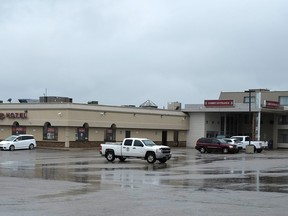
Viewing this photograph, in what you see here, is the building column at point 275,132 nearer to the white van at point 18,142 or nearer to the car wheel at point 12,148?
the white van at point 18,142

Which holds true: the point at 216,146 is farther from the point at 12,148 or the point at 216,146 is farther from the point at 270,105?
the point at 12,148

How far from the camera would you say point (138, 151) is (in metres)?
36.6

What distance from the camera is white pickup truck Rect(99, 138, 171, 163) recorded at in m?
36.0

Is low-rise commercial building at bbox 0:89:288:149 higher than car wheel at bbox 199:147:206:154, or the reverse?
low-rise commercial building at bbox 0:89:288:149

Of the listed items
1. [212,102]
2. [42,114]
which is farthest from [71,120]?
[212,102]

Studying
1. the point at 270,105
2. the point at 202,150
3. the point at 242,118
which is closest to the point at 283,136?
the point at 242,118

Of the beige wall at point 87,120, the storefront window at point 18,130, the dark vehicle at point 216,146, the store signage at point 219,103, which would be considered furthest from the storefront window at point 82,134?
the store signage at point 219,103

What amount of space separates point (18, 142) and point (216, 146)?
20.5 meters

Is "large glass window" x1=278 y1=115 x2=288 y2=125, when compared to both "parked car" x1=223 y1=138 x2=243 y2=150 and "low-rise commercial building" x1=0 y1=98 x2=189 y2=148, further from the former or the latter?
"low-rise commercial building" x1=0 y1=98 x2=189 y2=148

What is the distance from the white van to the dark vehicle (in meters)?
17.8

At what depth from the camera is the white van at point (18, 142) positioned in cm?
5272

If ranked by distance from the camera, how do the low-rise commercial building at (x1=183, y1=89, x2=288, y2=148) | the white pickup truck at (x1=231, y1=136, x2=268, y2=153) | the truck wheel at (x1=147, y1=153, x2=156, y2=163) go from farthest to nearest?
the low-rise commercial building at (x1=183, y1=89, x2=288, y2=148) < the white pickup truck at (x1=231, y1=136, x2=268, y2=153) < the truck wheel at (x1=147, y1=153, x2=156, y2=163)

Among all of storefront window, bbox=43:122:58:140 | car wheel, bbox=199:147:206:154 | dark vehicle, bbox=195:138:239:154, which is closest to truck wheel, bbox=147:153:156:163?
dark vehicle, bbox=195:138:239:154

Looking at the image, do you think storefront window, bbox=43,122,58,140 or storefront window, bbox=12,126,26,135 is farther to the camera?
storefront window, bbox=12,126,26,135
